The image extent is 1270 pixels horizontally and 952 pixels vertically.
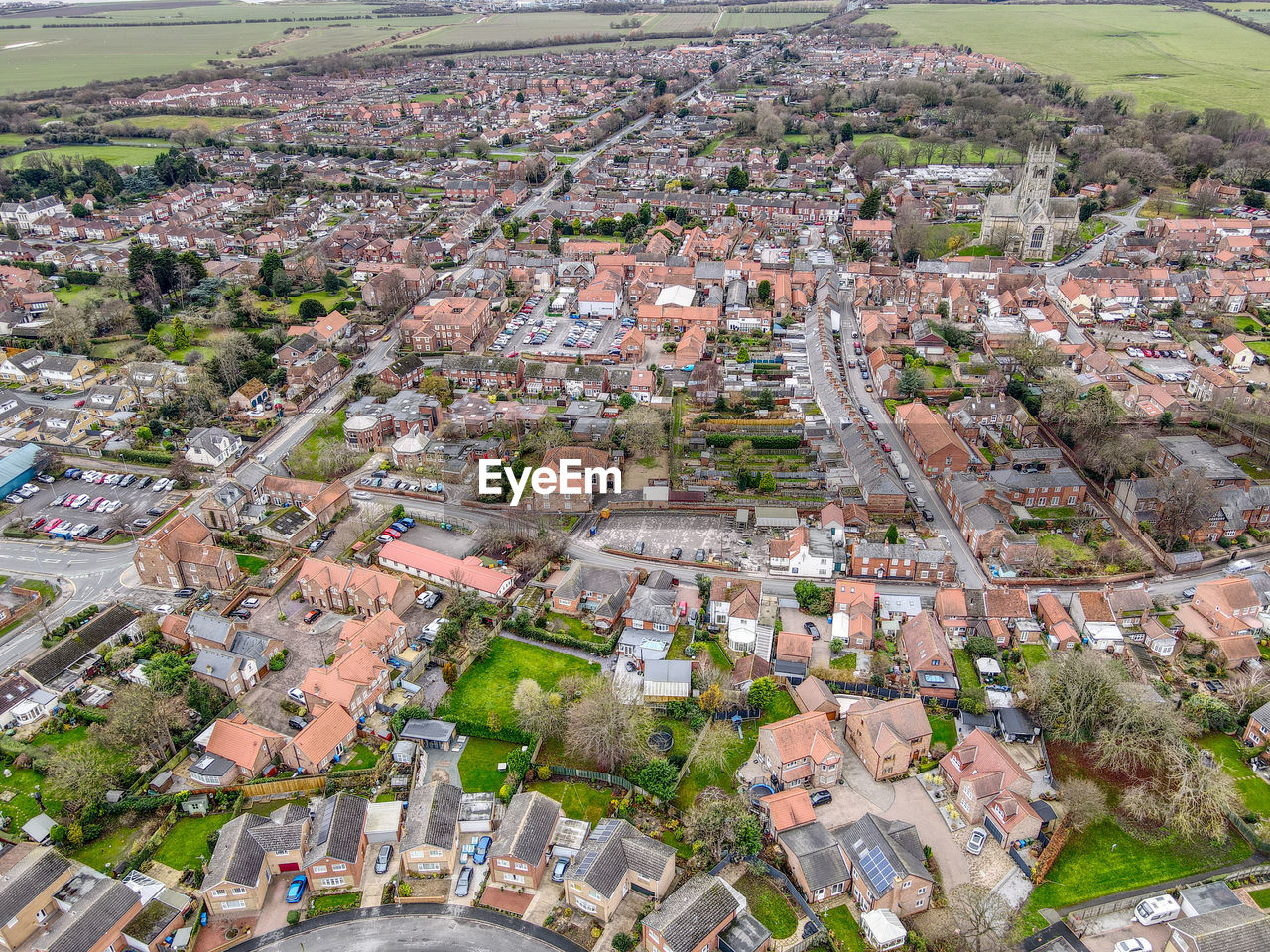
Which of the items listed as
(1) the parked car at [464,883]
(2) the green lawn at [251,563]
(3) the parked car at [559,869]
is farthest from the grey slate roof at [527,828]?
(2) the green lawn at [251,563]

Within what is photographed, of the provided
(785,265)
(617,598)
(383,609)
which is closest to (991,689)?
(617,598)

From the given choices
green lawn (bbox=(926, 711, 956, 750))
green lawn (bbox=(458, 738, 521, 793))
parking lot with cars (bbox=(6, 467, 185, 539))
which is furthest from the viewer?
parking lot with cars (bbox=(6, 467, 185, 539))

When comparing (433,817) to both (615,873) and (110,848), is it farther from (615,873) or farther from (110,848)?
(110,848)

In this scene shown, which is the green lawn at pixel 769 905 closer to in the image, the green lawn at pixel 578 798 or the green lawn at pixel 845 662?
the green lawn at pixel 578 798

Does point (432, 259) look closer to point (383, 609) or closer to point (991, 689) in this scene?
point (383, 609)

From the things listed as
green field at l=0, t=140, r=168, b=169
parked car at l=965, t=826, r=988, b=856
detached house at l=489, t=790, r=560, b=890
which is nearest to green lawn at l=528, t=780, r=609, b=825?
detached house at l=489, t=790, r=560, b=890

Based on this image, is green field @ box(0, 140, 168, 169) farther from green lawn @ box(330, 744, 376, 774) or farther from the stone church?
green lawn @ box(330, 744, 376, 774)

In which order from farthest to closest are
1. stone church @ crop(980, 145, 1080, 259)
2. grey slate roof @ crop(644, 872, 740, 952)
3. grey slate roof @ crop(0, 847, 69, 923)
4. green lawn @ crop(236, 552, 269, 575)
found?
stone church @ crop(980, 145, 1080, 259) → green lawn @ crop(236, 552, 269, 575) → grey slate roof @ crop(0, 847, 69, 923) → grey slate roof @ crop(644, 872, 740, 952)
